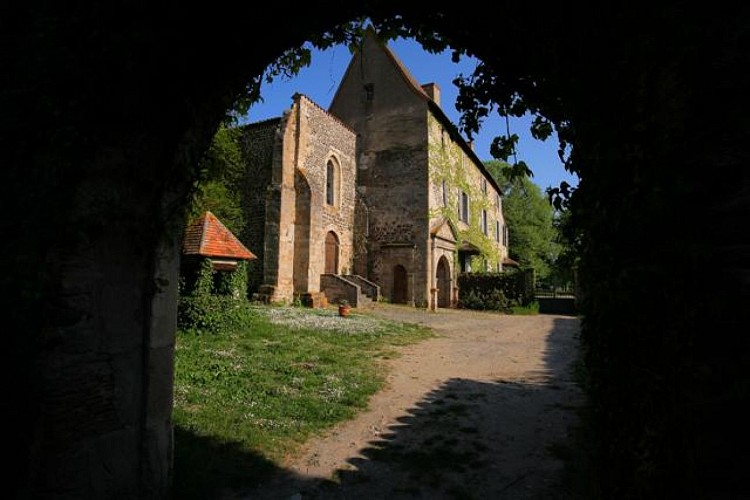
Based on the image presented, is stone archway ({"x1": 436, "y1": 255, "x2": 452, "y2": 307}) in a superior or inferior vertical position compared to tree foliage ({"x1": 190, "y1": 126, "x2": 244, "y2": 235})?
inferior

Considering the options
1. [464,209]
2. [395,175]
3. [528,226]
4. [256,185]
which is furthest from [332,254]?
[528,226]

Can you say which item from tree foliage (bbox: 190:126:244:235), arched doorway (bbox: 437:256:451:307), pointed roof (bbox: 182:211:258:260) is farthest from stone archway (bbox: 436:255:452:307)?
pointed roof (bbox: 182:211:258:260)

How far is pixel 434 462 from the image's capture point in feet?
12.8

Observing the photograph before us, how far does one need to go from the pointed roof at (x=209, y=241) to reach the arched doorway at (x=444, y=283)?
13.0 m

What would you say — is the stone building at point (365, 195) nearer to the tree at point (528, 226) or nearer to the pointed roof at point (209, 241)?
the pointed roof at point (209, 241)

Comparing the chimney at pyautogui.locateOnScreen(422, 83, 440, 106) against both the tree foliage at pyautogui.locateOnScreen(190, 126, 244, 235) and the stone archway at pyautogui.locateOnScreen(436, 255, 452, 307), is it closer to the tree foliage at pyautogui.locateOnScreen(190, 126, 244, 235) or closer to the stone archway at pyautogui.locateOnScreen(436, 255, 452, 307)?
the stone archway at pyautogui.locateOnScreen(436, 255, 452, 307)

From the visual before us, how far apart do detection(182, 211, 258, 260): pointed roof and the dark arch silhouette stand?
24.8ft

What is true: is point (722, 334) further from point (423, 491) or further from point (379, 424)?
point (379, 424)

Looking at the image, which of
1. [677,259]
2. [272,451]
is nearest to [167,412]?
[272,451]

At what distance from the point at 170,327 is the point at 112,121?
1521 mm

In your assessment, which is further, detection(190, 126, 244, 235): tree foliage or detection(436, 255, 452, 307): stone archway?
detection(436, 255, 452, 307): stone archway

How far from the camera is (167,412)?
3098mm

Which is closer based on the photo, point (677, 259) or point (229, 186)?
point (677, 259)

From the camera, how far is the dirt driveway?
11.4 ft
